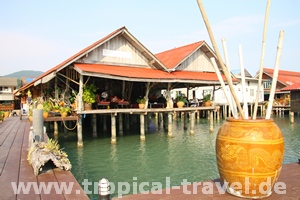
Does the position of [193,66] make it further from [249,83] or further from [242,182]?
[249,83]

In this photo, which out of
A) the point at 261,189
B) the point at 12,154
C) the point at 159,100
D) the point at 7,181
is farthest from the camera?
the point at 159,100

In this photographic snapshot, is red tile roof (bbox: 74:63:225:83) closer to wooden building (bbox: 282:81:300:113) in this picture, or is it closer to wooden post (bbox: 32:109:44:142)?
wooden post (bbox: 32:109:44:142)

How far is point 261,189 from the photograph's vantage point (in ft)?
12.6

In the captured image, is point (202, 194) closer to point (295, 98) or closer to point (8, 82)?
point (295, 98)

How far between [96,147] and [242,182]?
34.6ft

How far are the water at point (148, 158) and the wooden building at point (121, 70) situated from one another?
137 cm

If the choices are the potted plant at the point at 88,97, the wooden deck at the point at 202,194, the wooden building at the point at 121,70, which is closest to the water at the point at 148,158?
the wooden building at the point at 121,70

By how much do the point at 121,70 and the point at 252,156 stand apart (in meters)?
11.2

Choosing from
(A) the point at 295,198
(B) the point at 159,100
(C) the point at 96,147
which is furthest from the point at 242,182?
(B) the point at 159,100

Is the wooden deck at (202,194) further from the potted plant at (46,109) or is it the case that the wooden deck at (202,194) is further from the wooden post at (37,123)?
the potted plant at (46,109)

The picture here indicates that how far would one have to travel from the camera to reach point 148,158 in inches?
449

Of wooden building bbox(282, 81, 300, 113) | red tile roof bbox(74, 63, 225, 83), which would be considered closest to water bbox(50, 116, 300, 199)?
red tile roof bbox(74, 63, 225, 83)

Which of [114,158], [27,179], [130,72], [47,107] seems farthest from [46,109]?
[27,179]

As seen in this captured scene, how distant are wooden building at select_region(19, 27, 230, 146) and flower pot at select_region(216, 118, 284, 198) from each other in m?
9.09
